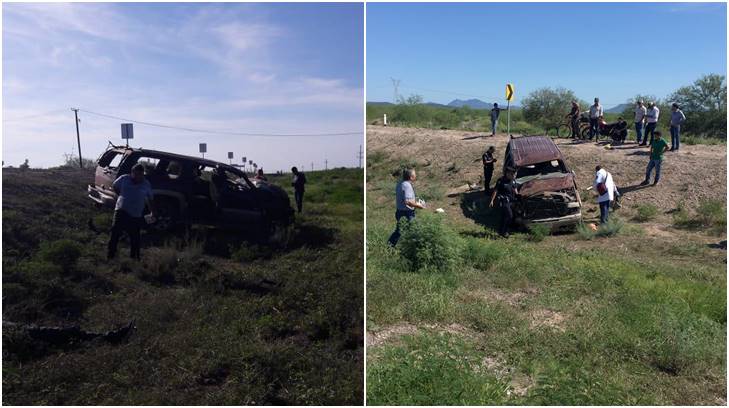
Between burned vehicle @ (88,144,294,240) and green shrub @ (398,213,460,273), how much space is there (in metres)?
2.57

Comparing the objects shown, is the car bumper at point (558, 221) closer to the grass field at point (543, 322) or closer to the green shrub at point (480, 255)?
the grass field at point (543, 322)

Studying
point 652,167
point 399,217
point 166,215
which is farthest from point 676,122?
point 166,215

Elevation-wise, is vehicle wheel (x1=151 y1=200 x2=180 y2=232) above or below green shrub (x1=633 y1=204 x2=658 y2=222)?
above

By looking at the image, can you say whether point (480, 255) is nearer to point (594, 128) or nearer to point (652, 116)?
point (652, 116)

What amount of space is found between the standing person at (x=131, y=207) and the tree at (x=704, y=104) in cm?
2383

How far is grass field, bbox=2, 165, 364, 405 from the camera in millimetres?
3592

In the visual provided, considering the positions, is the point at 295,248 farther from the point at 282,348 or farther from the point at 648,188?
the point at 648,188

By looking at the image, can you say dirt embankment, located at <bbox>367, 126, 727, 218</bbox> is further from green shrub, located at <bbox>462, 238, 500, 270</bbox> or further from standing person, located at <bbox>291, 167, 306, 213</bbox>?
standing person, located at <bbox>291, 167, 306, 213</bbox>

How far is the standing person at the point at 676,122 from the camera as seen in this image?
14008 mm

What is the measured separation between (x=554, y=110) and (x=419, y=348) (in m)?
24.2

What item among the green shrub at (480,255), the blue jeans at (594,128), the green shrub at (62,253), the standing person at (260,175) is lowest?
the green shrub at (480,255)

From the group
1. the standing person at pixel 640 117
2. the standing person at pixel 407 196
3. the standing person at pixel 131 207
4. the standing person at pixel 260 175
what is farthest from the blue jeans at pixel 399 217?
the standing person at pixel 640 117

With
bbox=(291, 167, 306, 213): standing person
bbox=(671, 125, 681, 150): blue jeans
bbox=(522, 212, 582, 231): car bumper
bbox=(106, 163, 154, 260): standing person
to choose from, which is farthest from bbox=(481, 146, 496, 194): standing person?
bbox=(106, 163, 154, 260): standing person

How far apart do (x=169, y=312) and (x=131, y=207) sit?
838mm
